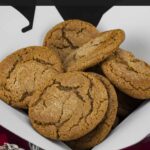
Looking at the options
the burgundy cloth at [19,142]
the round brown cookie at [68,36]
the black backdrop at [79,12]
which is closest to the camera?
the burgundy cloth at [19,142]

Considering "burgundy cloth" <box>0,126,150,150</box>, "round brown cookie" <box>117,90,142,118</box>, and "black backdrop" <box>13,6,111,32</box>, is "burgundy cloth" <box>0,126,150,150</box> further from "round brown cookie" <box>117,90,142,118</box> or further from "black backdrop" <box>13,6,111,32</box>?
"black backdrop" <box>13,6,111,32</box>

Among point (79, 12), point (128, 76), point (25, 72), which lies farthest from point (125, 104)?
point (79, 12)

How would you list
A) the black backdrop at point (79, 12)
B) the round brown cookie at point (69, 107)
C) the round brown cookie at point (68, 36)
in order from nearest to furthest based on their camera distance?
the round brown cookie at point (69, 107) < the round brown cookie at point (68, 36) < the black backdrop at point (79, 12)

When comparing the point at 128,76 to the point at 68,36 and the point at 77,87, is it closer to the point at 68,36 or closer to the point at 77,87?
the point at 77,87

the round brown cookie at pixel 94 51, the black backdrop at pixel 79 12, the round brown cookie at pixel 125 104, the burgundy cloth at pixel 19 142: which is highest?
the round brown cookie at pixel 94 51

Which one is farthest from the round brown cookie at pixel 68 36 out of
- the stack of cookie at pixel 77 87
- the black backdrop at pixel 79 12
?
the black backdrop at pixel 79 12

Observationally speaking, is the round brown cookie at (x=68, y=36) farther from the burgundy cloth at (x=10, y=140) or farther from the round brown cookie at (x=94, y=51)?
the burgundy cloth at (x=10, y=140)

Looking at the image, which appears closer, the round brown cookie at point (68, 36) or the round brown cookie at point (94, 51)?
the round brown cookie at point (94, 51)
